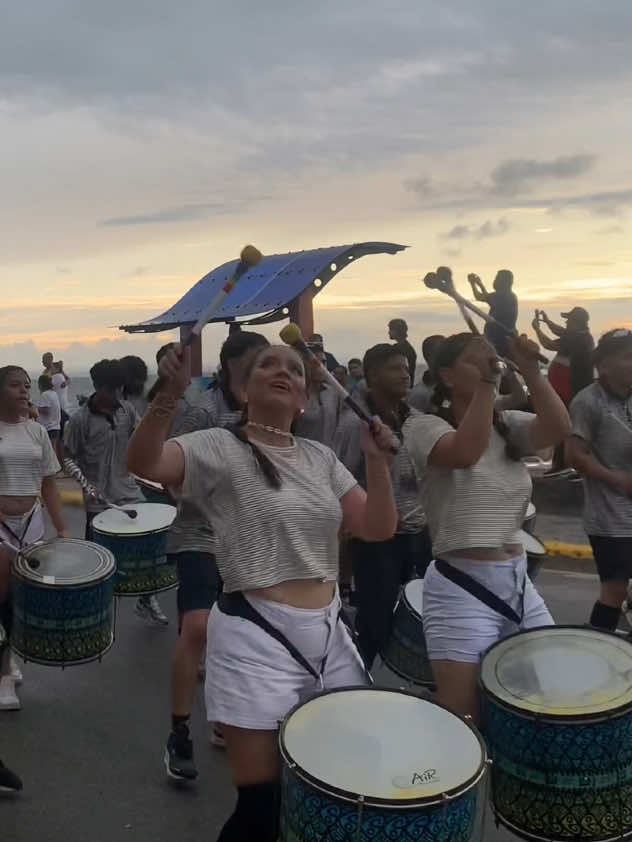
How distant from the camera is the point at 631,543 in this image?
447cm

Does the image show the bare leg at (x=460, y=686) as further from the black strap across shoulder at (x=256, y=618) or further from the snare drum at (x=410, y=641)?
the snare drum at (x=410, y=641)

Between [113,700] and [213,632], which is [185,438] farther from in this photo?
[113,700]

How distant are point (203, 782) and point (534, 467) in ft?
22.0

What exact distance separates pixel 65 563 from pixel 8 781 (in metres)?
0.96

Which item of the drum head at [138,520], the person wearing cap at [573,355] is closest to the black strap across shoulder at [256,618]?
the drum head at [138,520]

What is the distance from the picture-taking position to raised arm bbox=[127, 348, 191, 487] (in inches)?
95.0

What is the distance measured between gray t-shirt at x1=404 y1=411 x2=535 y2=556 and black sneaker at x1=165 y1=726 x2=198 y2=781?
1517 mm

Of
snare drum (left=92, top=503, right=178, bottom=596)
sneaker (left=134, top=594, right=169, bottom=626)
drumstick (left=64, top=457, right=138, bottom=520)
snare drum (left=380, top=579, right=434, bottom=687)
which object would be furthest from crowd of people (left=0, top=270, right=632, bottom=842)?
sneaker (left=134, top=594, right=169, bottom=626)

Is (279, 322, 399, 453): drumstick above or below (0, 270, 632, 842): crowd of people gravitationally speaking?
above

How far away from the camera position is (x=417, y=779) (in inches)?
86.4

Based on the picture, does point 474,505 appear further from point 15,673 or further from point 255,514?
point 15,673

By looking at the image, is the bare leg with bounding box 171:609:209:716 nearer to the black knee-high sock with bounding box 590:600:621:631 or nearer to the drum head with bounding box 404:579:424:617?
the drum head with bounding box 404:579:424:617

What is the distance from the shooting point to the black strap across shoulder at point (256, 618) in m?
2.53

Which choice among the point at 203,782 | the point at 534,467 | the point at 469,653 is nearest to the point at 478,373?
the point at 469,653
